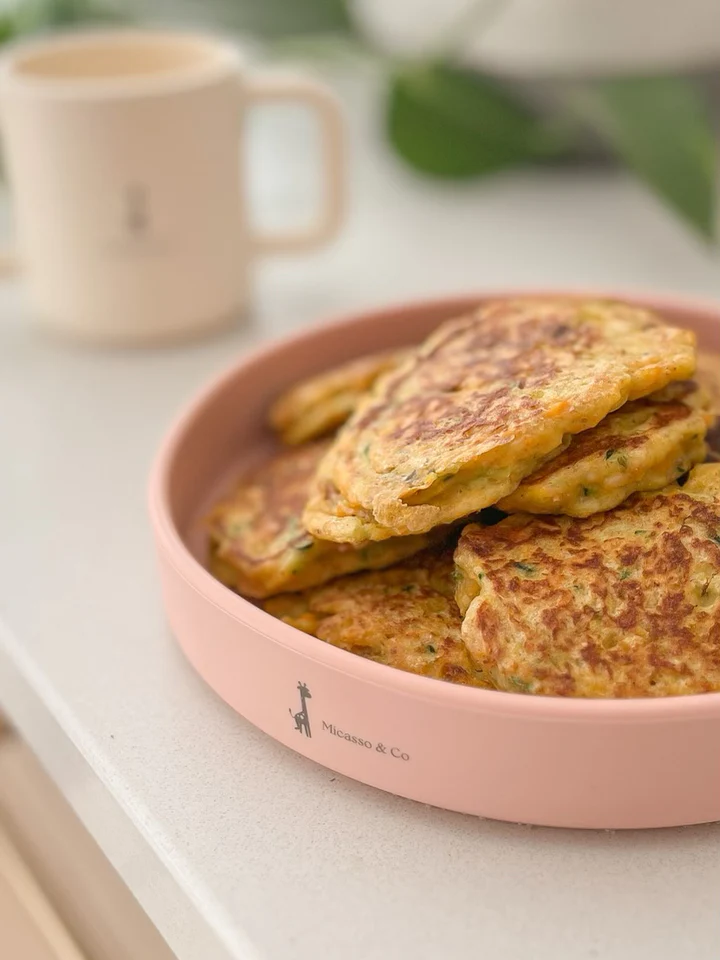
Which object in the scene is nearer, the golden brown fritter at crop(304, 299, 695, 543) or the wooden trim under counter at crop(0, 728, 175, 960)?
the golden brown fritter at crop(304, 299, 695, 543)

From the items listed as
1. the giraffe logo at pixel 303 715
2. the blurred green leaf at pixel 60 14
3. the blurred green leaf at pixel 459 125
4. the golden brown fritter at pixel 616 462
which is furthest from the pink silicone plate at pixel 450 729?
the blurred green leaf at pixel 60 14

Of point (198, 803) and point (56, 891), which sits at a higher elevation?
point (198, 803)

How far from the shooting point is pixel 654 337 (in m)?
0.73

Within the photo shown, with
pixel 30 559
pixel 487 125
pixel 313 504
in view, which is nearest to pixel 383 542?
pixel 313 504

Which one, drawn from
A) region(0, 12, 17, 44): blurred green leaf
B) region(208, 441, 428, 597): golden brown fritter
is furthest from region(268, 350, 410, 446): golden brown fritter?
region(0, 12, 17, 44): blurred green leaf

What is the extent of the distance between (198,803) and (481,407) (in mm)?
307

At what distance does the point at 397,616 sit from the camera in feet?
2.28

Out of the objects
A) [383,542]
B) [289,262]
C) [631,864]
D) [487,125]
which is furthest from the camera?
[487,125]

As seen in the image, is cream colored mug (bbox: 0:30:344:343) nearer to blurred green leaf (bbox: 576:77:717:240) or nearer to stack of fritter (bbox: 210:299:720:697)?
blurred green leaf (bbox: 576:77:717:240)

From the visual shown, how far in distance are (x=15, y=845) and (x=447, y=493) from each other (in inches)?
19.2

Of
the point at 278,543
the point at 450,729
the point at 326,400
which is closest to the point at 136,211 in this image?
the point at 326,400

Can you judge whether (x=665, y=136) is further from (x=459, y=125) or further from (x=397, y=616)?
(x=397, y=616)

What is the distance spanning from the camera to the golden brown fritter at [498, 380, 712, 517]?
25.8 inches

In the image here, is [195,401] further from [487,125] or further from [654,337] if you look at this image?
[487,125]
